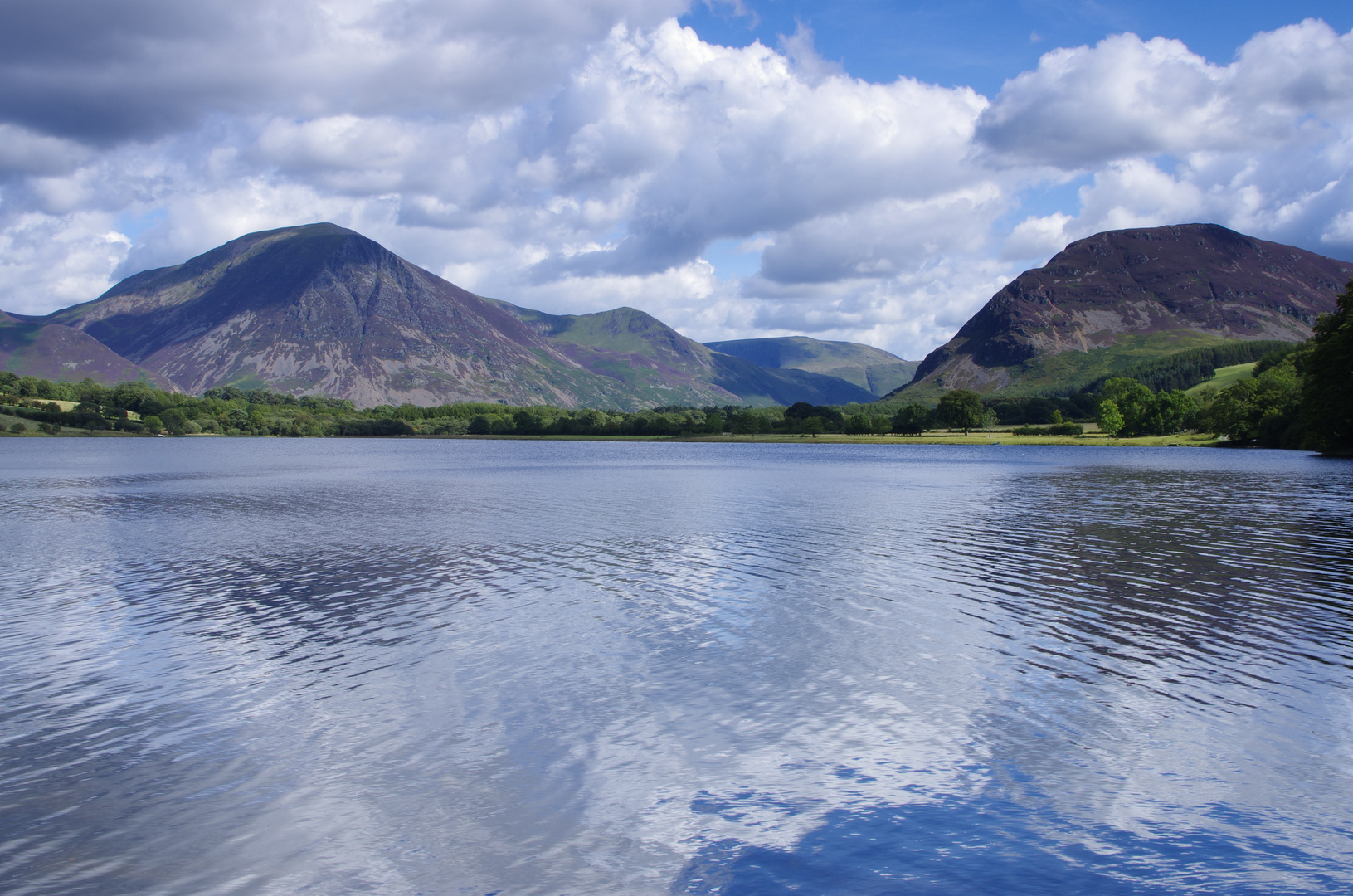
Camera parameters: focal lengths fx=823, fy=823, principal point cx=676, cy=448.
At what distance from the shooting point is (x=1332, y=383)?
10200 cm

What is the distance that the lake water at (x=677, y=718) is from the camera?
10391mm

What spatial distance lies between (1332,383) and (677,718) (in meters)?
119

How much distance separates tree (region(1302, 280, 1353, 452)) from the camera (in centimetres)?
9831

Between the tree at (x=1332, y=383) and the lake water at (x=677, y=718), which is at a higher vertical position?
the tree at (x=1332, y=383)

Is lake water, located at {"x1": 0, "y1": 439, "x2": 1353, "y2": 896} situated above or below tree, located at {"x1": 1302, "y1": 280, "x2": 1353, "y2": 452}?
below

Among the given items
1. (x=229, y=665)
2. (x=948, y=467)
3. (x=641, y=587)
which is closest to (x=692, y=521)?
(x=641, y=587)

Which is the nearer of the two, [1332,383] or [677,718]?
[677,718]

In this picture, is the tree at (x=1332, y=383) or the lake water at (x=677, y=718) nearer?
the lake water at (x=677, y=718)

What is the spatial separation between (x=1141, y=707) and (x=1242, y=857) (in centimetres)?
566

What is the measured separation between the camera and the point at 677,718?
51.0 feet

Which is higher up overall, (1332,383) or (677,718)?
(1332,383)

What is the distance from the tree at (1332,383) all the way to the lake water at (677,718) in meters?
81.5

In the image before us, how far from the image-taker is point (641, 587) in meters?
28.2

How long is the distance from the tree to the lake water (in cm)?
8146
